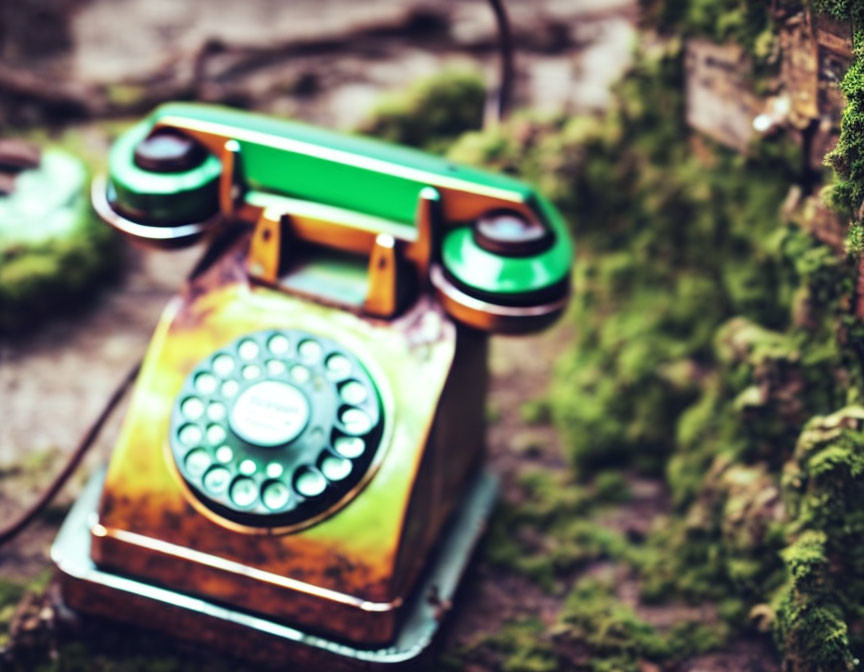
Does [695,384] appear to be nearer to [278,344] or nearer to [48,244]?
[278,344]

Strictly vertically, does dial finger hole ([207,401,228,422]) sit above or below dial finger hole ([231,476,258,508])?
above

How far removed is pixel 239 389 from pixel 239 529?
23 centimetres

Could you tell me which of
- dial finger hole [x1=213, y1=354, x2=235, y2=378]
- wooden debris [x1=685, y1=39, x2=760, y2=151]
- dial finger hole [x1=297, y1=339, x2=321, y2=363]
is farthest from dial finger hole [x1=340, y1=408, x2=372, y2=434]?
wooden debris [x1=685, y1=39, x2=760, y2=151]

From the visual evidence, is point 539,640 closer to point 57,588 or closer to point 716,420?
A: point 716,420

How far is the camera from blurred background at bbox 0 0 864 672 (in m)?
1.92

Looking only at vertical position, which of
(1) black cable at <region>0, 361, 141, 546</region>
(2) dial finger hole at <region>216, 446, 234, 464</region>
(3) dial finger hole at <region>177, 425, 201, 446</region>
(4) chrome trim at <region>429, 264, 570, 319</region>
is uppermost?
(4) chrome trim at <region>429, 264, 570, 319</region>

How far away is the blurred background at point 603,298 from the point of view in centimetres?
192

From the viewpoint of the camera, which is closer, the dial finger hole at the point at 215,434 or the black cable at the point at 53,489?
the dial finger hole at the point at 215,434

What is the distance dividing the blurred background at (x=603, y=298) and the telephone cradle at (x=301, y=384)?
0.18 meters

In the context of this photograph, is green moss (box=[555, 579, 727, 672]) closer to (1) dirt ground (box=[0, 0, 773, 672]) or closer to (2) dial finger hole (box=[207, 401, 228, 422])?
(1) dirt ground (box=[0, 0, 773, 672])

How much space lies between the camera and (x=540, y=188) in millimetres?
2645

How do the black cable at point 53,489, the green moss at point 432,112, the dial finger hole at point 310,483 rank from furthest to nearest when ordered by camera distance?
the green moss at point 432,112
the black cable at point 53,489
the dial finger hole at point 310,483

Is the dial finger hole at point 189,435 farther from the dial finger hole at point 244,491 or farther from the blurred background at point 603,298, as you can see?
the blurred background at point 603,298

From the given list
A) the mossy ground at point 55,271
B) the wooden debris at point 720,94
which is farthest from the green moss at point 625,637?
the mossy ground at point 55,271
